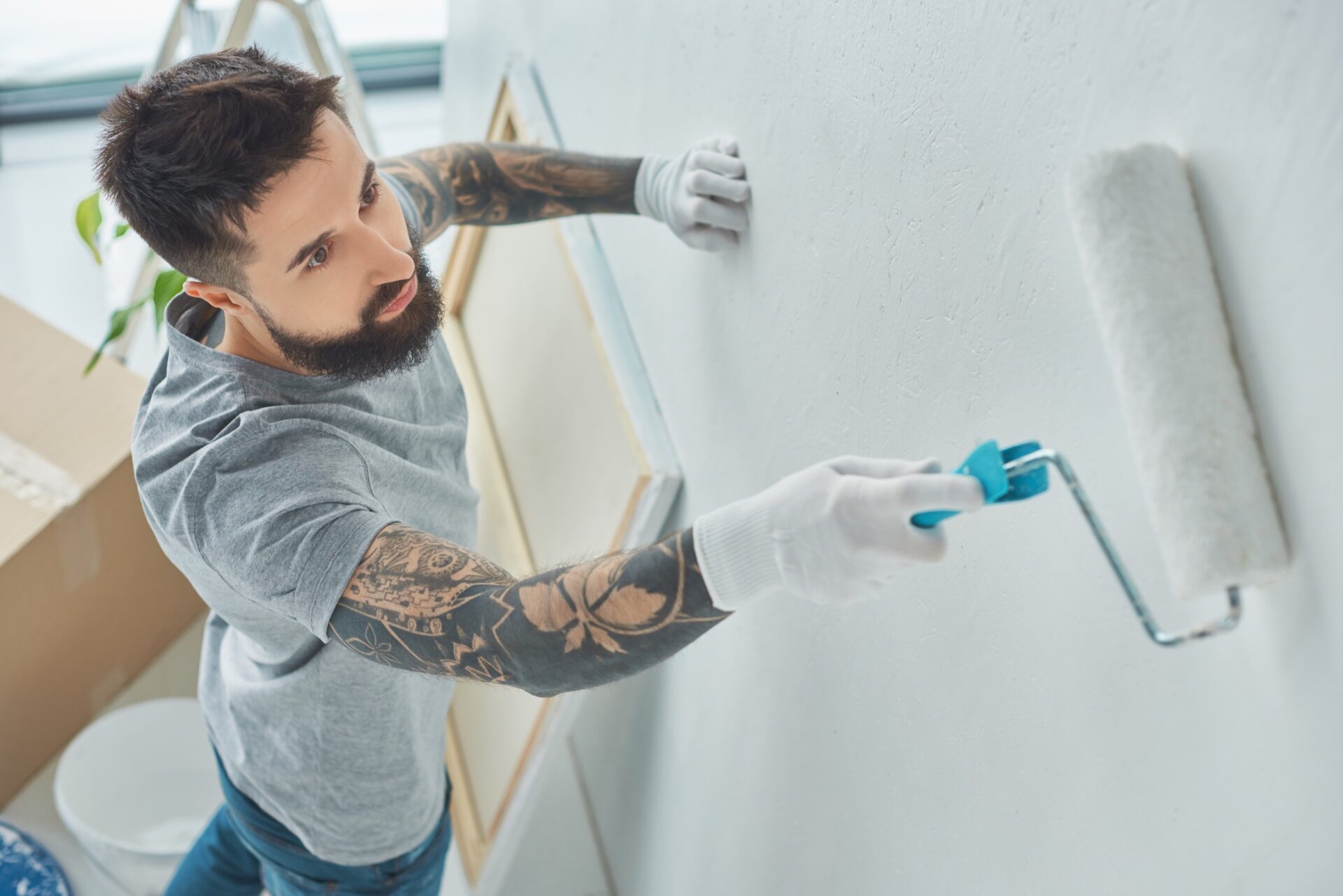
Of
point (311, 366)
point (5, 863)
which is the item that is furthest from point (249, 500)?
point (5, 863)

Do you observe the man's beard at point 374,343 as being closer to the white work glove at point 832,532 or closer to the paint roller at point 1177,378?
the white work glove at point 832,532

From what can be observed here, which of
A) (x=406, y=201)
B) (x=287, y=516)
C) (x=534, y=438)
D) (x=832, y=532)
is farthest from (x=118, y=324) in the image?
(x=832, y=532)

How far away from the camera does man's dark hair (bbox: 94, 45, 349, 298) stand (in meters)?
0.86

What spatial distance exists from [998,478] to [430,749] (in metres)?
0.91

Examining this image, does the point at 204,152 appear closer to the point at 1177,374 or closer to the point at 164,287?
the point at 1177,374

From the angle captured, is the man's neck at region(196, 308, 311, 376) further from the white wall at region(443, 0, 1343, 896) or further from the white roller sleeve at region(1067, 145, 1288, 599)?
the white roller sleeve at region(1067, 145, 1288, 599)

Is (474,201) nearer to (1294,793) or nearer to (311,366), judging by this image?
(311,366)

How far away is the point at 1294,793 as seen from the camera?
53 centimetres

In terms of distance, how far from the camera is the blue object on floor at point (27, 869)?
5.81ft

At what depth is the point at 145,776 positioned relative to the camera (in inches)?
75.5

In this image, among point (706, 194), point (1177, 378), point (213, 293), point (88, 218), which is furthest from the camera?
point (88, 218)

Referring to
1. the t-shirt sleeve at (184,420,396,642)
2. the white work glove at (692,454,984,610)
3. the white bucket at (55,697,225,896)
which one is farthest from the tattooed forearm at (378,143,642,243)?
the white bucket at (55,697,225,896)

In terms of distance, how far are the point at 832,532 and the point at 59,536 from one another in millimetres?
1443

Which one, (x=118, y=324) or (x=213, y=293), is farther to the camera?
(x=118, y=324)
